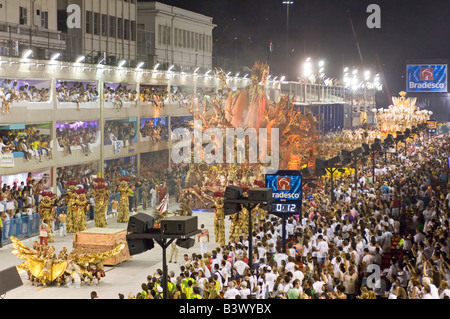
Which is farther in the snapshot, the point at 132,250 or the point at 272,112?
the point at 272,112

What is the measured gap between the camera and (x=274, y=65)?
3728 inches

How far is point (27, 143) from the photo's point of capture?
32.3m

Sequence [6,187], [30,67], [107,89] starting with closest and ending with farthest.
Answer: [6,187]
[30,67]
[107,89]

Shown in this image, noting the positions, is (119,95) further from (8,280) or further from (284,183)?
(8,280)

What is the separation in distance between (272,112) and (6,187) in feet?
46.7

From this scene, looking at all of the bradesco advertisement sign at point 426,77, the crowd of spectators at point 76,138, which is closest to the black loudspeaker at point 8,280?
the crowd of spectators at point 76,138

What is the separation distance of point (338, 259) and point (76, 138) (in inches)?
882

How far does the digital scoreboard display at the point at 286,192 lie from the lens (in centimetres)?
2098

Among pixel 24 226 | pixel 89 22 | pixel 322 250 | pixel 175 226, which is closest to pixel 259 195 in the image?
pixel 322 250

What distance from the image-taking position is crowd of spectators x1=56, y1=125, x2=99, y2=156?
1403 inches

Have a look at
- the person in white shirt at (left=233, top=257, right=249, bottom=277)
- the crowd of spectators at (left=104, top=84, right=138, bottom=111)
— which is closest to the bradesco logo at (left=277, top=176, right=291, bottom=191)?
the person in white shirt at (left=233, top=257, right=249, bottom=277)

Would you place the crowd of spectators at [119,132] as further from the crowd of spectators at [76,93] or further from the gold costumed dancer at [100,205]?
the gold costumed dancer at [100,205]

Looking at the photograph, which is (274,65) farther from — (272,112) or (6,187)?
(6,187)

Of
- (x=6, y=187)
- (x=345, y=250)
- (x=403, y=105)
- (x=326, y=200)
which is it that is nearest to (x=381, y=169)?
(x=326, y=200)
